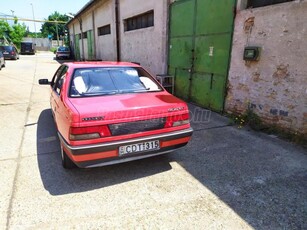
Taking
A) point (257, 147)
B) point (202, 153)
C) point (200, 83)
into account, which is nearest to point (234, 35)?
point (200, 83)

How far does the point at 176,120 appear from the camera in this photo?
2955mm

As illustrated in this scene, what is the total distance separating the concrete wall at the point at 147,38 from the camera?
7.80 meters

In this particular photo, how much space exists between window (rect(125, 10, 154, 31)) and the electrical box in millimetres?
5033

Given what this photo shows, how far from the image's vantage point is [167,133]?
2.87 metres

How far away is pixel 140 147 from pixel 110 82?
3.81ft

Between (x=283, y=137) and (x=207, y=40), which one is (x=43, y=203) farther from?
(x=207, y=40)

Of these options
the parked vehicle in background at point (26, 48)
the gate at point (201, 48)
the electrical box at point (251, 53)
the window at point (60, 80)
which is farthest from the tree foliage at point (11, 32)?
the electrical box at point (251, 53)

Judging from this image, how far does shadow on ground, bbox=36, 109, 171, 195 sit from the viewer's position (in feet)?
8.91

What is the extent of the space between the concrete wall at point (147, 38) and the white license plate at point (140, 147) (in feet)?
18.0

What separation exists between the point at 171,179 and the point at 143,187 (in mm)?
397

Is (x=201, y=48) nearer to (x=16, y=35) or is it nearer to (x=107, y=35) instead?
(x=107, y=35)

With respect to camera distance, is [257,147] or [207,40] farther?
[207,40]

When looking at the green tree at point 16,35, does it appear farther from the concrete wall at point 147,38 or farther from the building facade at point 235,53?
the building facade at point 235,53

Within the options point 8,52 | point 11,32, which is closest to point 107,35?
point 8,52
